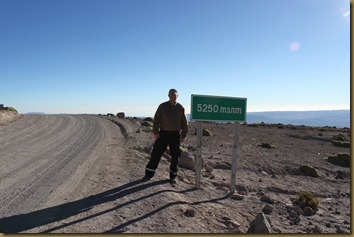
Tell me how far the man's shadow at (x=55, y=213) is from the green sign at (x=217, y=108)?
7.22 ft

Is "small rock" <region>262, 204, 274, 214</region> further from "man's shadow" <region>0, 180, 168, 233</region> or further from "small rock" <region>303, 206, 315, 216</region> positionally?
"man's shadow" <region>0, 180, 168, 233</region>

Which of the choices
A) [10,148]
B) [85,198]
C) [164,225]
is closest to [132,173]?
[85,198]

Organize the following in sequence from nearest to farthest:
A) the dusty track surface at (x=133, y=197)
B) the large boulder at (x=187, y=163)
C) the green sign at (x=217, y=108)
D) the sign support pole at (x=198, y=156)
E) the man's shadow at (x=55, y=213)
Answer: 1. the man's shadow at (x=55, y=213)
2. the dusty track surface at (x=133, y=197)
3. the green sign at (x=217, y=108)
4. the sign support pole at (x=198, y=156)
5. the large boulder at (x=187, y=163)

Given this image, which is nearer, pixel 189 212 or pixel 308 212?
pixel 189 212

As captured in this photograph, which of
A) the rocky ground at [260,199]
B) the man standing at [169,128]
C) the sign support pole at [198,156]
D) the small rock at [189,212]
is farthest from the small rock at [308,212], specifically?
the small rock at [189,212]

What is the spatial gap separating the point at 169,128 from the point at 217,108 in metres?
1.21

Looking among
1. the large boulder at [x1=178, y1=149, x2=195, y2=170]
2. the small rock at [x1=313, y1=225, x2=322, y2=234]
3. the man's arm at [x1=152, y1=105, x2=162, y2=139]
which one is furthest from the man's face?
the large boulder at [x1=178, y1=149, x2=195, y2=170]

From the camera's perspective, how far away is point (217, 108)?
7.77 metres

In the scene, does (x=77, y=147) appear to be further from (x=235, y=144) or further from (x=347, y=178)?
(x=347, y=178)

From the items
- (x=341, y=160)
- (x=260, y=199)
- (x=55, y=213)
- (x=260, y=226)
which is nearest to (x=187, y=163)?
(x=260, y=199)

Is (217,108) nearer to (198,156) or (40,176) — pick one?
(198,156)

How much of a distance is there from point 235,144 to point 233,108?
0.88 metres

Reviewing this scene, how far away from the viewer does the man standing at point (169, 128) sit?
784 cm

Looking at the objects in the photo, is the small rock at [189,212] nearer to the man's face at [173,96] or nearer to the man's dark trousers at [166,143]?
the man's dark trousers at [166,143]
